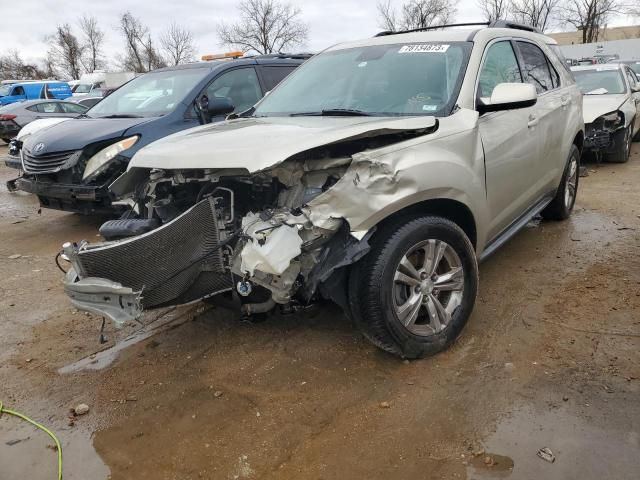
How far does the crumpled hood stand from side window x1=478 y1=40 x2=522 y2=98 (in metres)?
0.81

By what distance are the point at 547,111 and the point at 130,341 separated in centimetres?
369

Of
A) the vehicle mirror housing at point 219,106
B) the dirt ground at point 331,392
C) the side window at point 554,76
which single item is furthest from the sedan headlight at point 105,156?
the side window at point 554,76

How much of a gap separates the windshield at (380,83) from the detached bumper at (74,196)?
233cm

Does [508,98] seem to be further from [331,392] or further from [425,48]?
[331,392]

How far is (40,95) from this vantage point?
2288 cm

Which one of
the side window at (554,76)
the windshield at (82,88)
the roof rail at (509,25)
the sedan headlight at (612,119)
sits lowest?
the sedan headlight at (612,119)

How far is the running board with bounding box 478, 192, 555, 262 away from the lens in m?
3.71

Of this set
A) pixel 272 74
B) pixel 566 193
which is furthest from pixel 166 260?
pixel 272 74

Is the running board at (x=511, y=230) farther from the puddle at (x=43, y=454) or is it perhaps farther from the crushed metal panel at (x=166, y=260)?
the puddle at (x=43, y=454)

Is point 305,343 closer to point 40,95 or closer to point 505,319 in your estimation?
point 505,319

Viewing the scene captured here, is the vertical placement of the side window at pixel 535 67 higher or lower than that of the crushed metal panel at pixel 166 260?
higher

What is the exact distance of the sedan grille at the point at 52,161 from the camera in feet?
18.7

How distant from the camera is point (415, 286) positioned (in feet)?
9.89

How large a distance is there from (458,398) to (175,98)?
4.88 meters
